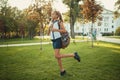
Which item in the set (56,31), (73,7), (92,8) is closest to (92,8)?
(92,8)

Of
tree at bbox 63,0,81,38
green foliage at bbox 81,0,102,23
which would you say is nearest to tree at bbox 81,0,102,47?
green foliage at bbox 81,0,102,23

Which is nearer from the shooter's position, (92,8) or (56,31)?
(56,31)

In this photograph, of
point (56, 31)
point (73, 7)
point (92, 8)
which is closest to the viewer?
point (56, 31)

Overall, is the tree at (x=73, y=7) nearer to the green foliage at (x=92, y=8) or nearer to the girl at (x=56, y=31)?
the green foliage at (x=92, y=8)

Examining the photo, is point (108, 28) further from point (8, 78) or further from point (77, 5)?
point (8, 78)

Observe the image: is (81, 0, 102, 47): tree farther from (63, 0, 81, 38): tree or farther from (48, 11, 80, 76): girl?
(63, 0, 81, 38): tree

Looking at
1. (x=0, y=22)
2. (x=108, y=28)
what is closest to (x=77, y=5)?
(x=0, y=22)

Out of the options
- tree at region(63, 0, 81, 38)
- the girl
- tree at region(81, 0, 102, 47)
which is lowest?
the girl

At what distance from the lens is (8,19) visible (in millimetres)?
47469

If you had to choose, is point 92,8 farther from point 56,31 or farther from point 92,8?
point 56,31

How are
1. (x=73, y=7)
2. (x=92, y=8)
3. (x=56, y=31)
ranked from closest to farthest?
(x=56, y=31)
(x=92, y=8)
(x=73, y=7)

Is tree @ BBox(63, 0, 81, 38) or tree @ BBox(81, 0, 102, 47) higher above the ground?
tree @ BBox(63, 0, 81, 38)

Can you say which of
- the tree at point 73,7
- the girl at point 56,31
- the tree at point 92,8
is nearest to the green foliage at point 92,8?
the tree at point 92,8

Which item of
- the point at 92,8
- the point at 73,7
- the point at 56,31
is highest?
the point at 73,7
